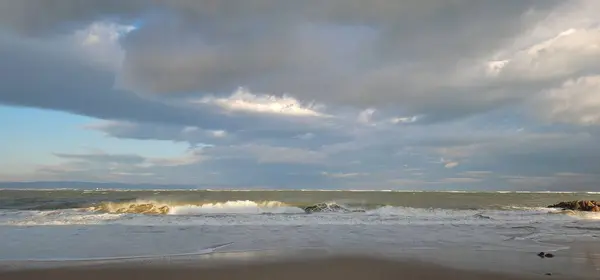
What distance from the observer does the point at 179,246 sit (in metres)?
13.1

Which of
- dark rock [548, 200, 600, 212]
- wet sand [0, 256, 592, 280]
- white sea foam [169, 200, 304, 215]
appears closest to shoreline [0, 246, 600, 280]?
wet sand [0, 256, 592, 280]

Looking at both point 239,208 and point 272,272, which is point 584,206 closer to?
point 239,208

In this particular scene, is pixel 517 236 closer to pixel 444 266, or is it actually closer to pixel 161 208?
pixel 444 266

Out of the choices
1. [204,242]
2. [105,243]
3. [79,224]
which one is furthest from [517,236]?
[79,224]

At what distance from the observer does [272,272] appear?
9484 millimetres

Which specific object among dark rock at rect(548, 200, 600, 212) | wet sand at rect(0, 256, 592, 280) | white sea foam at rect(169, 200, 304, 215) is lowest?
wet sand at rect(0, 256, 592, 280)

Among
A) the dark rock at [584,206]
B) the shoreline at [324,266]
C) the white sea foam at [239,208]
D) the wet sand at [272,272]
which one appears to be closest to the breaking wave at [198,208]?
the white sea foam at [239,208]

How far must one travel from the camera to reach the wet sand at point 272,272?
9.04 metres

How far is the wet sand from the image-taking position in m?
9.04

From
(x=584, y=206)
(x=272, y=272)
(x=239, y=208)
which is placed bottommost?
(x=272, y=272)

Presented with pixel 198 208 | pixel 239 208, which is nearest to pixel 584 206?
pixel 239 208

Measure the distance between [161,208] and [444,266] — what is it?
24.7m

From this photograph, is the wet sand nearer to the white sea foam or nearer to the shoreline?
the shoreline

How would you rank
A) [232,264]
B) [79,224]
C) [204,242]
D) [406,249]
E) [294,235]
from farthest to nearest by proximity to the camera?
1. [79,224]
2. [294,235]
3. [204,242]
4. [406,249]
5. [232,264]
